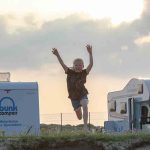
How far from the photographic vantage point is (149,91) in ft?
61.9

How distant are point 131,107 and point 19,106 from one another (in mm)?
5468

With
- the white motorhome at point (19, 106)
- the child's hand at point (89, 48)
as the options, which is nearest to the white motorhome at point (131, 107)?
the white motorhome at point (19, 106)

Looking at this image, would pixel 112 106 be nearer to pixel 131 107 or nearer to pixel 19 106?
pixel 131 107

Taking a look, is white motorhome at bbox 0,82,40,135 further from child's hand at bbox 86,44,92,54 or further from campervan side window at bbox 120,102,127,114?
campervan side window at bbox 120,102,127,114

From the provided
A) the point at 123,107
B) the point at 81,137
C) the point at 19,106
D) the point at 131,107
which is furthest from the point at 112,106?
the point at 81,137

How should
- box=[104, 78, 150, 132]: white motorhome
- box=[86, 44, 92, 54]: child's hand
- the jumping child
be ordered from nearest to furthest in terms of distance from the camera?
the jumping child < box=[86, 44, 92, 54]: child's hand < box=[104, 78, 150, 132]: white motorhome

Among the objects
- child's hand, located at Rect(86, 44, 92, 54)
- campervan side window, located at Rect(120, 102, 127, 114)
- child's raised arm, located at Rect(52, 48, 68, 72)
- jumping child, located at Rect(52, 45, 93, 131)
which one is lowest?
campervan side window, located at Rect(120, 102, 127, 114)

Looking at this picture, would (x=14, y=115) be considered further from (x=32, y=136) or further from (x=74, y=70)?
(x=32, y=136)

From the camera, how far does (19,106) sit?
633 inches

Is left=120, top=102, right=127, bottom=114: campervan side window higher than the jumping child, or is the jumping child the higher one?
the jumping child

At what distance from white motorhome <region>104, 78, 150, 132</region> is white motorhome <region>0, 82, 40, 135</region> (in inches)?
169

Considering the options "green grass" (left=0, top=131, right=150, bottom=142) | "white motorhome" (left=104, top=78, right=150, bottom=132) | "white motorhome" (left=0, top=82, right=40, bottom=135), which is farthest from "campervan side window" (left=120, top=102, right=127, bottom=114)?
"green grass" (left=0, top=131, right=150, bottom=142)

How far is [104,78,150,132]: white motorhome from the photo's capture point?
19281 millimetres

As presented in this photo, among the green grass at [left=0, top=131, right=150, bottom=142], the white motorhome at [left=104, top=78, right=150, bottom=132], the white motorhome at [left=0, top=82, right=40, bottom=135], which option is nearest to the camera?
the green grass at [left=0, top=131, right=150, bottom=142]
